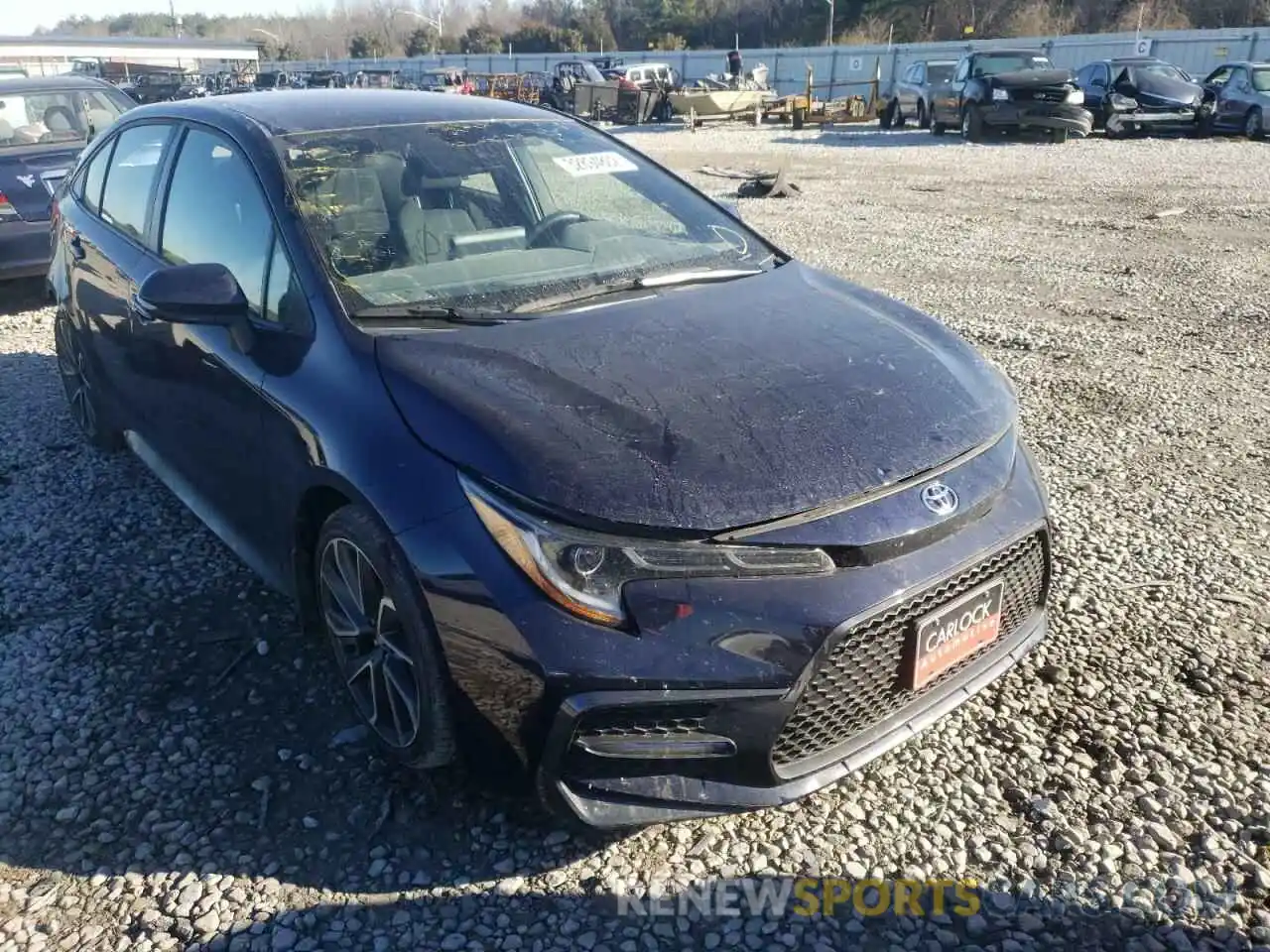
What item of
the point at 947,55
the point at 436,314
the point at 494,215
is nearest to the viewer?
the point at 436,314

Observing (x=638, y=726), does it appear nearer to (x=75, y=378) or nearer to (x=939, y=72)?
(x=75, y=378)

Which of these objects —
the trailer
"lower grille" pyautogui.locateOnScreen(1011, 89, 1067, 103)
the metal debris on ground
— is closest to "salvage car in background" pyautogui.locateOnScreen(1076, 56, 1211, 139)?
"lower grille" pyautogui.locateOnScreen(1011, 89, 1067, 103)

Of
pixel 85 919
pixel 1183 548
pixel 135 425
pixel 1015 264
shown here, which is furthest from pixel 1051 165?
pixel 85 919

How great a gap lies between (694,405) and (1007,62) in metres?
21.7

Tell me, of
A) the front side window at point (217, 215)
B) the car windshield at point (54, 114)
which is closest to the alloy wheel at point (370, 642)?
the front side window at point (217, 215)

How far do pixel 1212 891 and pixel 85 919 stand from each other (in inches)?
102

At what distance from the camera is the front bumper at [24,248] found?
714cm

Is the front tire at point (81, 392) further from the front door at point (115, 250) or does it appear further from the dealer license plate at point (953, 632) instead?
the dealer license plate at point (953, 632)

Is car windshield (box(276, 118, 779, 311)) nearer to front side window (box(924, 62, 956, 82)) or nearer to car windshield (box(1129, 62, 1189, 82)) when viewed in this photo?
car windshield (box(1129, 62, 1189, 82))

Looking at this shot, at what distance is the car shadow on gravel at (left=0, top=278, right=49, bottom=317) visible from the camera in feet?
25.9

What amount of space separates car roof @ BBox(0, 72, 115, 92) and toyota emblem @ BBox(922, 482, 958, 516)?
875cm

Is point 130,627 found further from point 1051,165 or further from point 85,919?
point 1051,165

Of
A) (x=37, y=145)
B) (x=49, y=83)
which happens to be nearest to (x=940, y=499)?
(x=37, y=145)

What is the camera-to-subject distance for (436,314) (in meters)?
2.87
